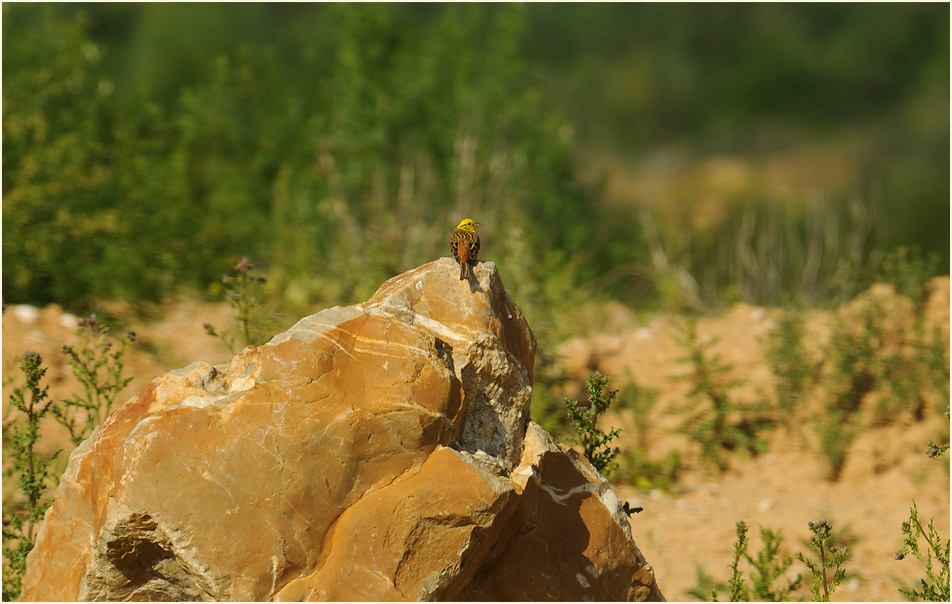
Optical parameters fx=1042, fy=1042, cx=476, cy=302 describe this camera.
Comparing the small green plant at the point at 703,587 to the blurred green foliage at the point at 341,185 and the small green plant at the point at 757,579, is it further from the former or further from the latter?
the blurred green foliage at the point at 341,185

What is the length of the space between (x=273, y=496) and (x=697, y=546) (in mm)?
3365

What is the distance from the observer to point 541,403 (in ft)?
23.3

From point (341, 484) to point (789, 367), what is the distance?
5.16 metres

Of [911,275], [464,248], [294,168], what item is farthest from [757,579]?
[294,168]

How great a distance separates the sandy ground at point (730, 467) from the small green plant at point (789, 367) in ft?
0.56

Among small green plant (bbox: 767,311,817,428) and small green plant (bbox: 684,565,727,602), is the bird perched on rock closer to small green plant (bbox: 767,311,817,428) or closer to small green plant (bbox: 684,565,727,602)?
small green plant (bbox: 684,565,727,602)

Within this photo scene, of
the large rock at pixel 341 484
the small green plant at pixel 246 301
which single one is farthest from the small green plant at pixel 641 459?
the large rock at pixel 341 484

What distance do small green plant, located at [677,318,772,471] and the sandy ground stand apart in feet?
0.33

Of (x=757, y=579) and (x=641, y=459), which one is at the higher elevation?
(x=641, y=459)

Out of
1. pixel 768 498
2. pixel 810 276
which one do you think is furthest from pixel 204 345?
pixel 810 276

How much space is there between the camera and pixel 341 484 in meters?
3.59

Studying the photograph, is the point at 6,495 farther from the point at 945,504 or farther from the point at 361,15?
the point at 361,15

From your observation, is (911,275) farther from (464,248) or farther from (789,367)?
(464,248)

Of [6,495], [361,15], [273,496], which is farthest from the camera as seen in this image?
[361,15]
